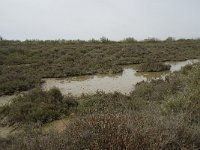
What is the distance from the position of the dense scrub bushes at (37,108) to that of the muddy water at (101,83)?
4.65ft

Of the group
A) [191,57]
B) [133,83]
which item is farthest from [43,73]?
[191,57]

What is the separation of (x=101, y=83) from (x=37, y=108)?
4.17 meters

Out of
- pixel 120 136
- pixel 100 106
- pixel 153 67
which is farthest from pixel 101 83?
pixel 120 136

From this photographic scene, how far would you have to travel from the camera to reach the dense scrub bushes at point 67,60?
44.6ft

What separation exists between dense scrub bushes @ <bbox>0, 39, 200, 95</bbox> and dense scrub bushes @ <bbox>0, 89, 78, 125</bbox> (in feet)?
6.68

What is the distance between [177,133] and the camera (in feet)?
16.3

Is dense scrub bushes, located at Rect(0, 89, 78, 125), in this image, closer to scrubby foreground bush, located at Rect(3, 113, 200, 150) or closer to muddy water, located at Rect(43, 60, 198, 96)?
muddy water, located at Rect(43, 60, 198, 96)

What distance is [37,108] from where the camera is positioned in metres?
9.30

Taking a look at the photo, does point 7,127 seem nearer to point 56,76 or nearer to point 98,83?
point 98,83

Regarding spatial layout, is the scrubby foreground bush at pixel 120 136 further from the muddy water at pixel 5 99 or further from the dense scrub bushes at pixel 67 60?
the dense scrub bushes at pixel 67 60

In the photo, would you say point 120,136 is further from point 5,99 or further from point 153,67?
point 153,67

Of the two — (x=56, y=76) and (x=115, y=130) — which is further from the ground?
(x=115, y=130)

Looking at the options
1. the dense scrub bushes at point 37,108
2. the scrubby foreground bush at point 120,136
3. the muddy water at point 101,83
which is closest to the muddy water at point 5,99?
the dense scrub bushes at point 37,108

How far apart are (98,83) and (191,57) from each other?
27.2ft
